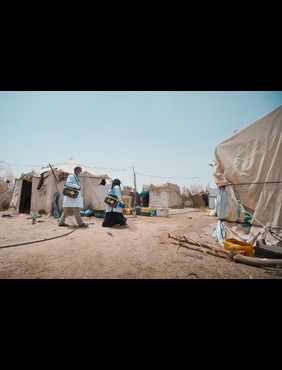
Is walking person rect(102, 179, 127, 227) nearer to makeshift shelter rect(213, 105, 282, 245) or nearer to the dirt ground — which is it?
the dirt ground

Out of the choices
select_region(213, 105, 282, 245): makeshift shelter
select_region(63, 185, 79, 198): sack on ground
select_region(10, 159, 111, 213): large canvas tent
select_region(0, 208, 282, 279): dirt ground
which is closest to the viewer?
select_region(0, 208, 282, 279): dirt ground

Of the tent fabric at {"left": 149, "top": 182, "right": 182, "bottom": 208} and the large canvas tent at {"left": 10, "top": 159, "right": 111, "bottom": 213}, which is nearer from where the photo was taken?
the large canvas tent at {"left": 10, "top": 159, "right": 111, "bottom": 213}

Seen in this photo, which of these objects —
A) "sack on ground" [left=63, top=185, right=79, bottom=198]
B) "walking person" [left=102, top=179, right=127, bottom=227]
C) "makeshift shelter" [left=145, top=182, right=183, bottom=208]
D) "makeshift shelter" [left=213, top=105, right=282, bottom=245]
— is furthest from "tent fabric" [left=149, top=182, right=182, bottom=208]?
"makeshift shelter" [left=213, top=105, right=282, bottom=245]

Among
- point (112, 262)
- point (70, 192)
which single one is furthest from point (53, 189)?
point (112, 262)

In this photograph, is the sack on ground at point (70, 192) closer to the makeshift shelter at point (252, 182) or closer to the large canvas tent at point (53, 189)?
the large canvas tent at point (53, 189)

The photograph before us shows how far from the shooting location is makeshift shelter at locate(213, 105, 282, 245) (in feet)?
12.8

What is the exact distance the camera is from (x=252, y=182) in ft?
14.1

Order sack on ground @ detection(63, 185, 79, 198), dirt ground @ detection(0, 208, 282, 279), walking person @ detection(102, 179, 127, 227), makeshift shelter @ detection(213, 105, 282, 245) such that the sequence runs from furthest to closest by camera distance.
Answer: walking person @ detection(102, 179, 127, 227), sack on ground @ detection(63, 185, 79, 198), makeshift shelter @ detection(213, 105, 282, 245), dirt ground @ detection(0, 208, 282, 279)

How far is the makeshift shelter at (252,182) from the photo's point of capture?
3.90 m

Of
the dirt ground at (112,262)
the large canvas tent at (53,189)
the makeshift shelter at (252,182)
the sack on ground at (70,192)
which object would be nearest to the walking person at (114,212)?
the sack on ground at (70,192)

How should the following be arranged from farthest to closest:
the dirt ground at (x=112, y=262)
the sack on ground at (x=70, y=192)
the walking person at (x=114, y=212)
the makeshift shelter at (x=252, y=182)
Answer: the walking person at (x=114, y=212)
the sack on ground at (x=70, y=192)
the makeshift shelter at (x=252, y=182)
the dirt ground at (x=112, y=262)
